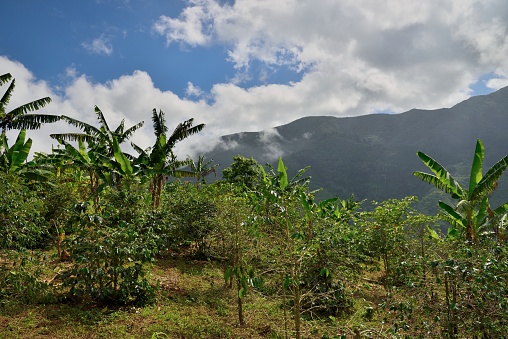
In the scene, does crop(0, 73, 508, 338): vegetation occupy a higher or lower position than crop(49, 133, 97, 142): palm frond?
lower

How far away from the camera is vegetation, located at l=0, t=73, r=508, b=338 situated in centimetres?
388

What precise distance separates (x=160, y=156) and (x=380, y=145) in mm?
169238

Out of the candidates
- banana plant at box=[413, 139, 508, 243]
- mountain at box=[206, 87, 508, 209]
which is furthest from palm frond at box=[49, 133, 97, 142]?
mountain at box=[206, 87, 508, 209]

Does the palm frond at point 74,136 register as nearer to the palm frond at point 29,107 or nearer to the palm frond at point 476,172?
the palm frond at point 29,107

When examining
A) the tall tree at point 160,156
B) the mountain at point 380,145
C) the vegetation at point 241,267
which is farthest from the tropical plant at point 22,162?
the mountain at point 380,145

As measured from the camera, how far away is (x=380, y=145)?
168 metres

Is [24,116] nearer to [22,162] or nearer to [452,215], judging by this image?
[22,162]

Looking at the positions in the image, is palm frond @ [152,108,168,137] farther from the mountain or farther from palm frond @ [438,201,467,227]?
the mountain

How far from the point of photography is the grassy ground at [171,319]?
245 inches

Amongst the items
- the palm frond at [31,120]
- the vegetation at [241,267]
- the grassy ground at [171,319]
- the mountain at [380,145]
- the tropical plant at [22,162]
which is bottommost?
the grassy ground at [171,319]

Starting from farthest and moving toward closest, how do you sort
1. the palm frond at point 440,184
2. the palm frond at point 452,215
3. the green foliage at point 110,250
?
1. the palm frond at point 440,184
2. the palm frond at point 452,215
3. the green foliage at point 110,250

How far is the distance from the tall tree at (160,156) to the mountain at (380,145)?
11059 cm

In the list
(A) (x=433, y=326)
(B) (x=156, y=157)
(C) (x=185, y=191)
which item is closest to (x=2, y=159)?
(B) (x=156, y=157)

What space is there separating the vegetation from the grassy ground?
39 mm
